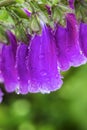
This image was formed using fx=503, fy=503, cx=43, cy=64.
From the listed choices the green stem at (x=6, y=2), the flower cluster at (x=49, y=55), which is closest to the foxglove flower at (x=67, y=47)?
the flower cluster at (x=49, y=55)

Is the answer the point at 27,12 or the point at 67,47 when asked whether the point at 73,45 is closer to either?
the point at 67,47

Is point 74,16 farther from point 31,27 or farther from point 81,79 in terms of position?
point 81,79

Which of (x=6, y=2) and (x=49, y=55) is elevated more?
(x=6, y=2)

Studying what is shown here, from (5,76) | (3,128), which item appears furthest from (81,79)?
(5,76)

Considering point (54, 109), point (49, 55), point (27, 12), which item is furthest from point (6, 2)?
point (54, 109)

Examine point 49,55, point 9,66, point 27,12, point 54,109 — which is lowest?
point 54,109

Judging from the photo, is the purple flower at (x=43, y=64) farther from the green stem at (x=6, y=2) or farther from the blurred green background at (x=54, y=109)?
the blurred green background at (x=54, y=109)
